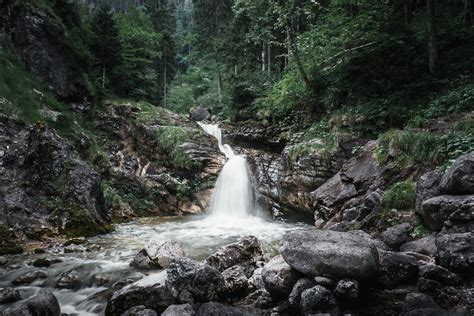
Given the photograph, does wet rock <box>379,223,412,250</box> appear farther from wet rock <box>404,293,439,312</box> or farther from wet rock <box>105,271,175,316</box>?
wet rock <box>105,271,175,316</box>

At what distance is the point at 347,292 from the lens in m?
5.32

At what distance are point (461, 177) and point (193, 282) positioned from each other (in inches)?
212

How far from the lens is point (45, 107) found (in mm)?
13984

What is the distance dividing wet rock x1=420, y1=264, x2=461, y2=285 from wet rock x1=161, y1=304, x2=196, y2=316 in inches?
149

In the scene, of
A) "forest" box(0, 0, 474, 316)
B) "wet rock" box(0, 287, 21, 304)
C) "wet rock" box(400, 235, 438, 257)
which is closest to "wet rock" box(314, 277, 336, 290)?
"forest" box(0, 0, 474, 316)

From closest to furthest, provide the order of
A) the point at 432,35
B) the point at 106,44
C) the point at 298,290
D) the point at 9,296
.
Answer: the point at 298,290 < the point at 9,296 < the point at 432,35 < the point at 106,44

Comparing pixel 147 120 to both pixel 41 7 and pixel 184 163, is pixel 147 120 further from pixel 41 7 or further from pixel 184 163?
pixel 41 7

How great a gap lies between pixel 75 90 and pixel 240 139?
8.99 metres

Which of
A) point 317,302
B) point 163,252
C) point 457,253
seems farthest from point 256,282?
point 457,253

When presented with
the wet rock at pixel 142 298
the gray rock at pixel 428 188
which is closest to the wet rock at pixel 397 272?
the gray rock at pixel 428 188

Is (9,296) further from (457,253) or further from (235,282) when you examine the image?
(457,253)

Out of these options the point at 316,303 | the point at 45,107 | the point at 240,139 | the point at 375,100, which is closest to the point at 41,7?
the point at 45,107

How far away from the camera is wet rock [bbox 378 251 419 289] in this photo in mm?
5715

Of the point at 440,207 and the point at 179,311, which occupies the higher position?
the point at 440,207
